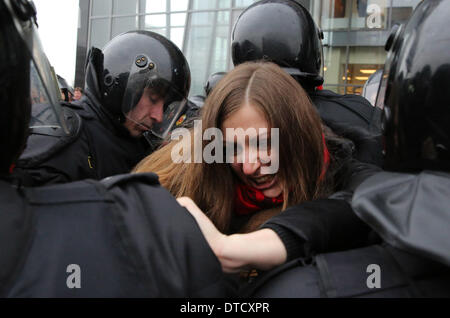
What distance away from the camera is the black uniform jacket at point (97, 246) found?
86 cm

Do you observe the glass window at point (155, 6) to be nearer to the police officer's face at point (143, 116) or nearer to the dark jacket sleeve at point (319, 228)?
the police officer's face at point (143, 116)

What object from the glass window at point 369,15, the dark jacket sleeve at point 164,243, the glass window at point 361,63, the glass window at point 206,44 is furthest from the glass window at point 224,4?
the dark jacket sleeve at point 164,243

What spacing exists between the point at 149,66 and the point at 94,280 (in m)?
2.25

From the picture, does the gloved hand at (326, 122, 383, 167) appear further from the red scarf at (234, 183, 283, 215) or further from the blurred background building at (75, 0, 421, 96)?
the blurred background building at (75, 0, 421, 96)

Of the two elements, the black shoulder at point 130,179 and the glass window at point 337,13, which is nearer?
the black shoulder at point 130,179

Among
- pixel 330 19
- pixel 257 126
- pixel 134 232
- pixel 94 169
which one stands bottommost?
pixel 94 169

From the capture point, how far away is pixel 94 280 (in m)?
0.90

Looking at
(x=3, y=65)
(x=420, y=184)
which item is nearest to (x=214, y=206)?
(x=420, y=184)

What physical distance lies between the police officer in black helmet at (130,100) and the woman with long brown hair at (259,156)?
100cm

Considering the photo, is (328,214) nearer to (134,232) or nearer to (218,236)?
(218,236)

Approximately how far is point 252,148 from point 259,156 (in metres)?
0.04

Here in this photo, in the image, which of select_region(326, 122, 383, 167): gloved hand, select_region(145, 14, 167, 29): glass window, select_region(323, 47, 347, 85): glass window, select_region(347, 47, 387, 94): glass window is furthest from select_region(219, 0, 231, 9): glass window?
select_region(326, 122, 383, 167): gloved hand

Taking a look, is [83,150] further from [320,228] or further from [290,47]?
[320,228]

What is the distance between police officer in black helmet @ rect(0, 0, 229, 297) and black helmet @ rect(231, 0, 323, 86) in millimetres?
1962
